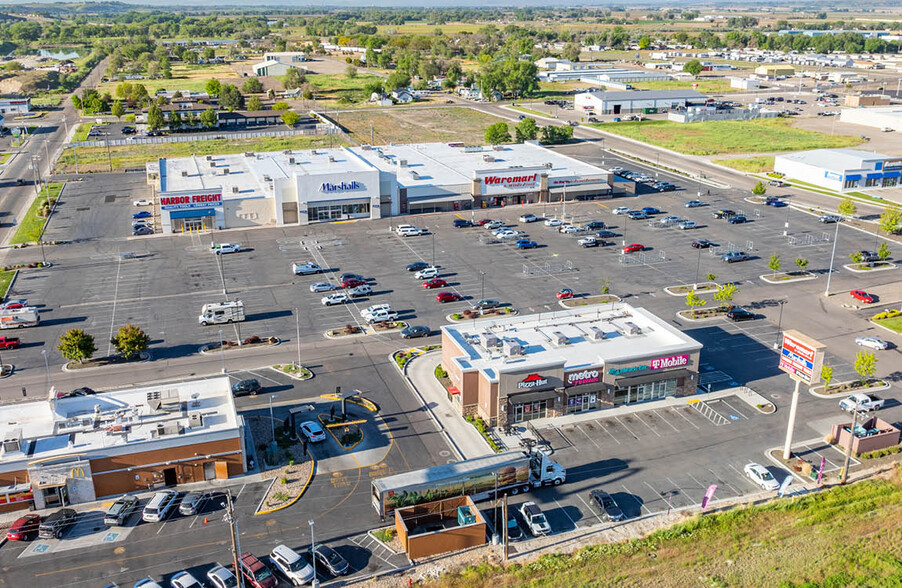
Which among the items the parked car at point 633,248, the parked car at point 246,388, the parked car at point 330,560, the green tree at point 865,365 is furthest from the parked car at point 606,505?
the parked car at point 633,248

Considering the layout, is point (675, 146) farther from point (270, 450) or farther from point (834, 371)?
point (270, 450)

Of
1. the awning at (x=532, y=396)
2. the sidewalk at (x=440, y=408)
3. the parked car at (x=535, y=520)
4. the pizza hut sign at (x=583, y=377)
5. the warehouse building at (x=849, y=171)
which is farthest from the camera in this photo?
the warehouse building at (x=849, y=171)

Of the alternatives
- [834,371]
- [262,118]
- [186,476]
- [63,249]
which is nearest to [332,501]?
[186,476]

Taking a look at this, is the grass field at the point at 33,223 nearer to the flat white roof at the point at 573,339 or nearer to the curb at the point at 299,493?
the flat white roof at the point at 573,339

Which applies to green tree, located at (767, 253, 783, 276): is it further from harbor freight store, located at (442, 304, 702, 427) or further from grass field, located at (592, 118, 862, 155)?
grass field, located at (592, 118, 862, 155)

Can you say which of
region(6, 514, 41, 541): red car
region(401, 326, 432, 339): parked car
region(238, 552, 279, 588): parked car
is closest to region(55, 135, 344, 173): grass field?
region(401, 326, 432, 339): parked car
